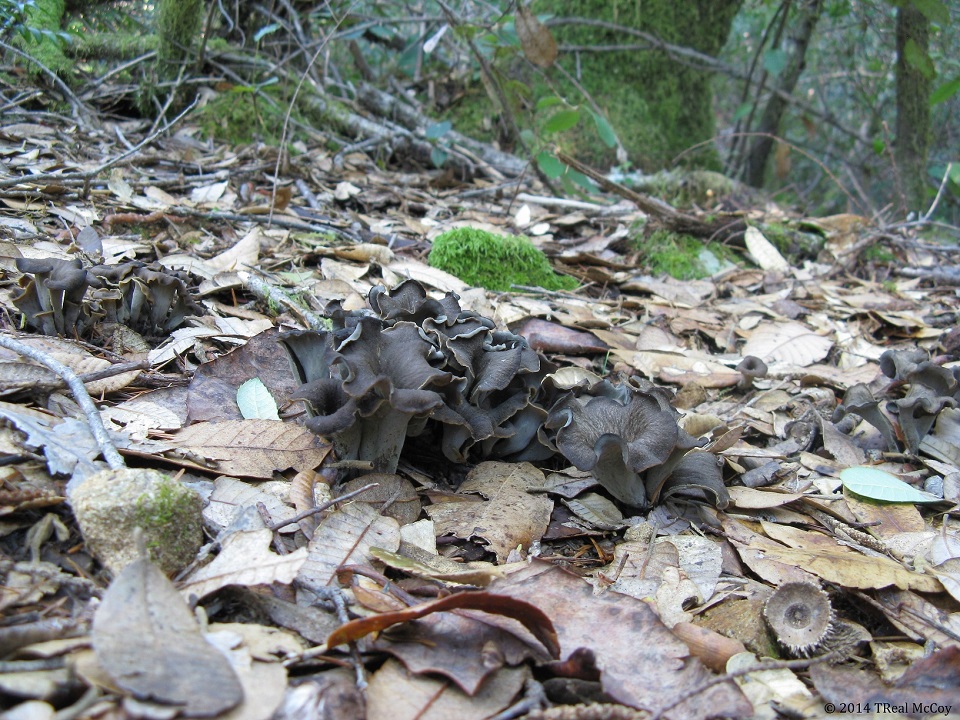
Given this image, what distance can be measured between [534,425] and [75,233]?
279 centimetres

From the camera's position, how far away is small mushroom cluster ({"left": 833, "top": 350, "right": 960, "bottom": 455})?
111 inches

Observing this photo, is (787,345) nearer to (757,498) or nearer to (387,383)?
(757,498)

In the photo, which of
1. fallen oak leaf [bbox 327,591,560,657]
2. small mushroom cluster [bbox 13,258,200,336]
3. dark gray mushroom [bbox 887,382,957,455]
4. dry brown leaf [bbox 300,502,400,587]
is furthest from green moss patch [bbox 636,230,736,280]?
fallen oak leaf [bbox 327,591,560,657]

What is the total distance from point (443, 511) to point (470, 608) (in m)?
0.70

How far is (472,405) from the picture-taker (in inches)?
93.4

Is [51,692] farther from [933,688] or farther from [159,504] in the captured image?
[933,688]

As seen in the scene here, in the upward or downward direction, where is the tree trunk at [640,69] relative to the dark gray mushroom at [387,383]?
upward

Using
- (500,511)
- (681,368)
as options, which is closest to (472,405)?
(500,511)

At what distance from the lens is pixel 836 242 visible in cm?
609

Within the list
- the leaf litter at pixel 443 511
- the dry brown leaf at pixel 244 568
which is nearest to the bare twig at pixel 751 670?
the leaf litter at pixel 443 511

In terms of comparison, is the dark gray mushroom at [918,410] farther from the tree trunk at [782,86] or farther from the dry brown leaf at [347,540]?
the tree trunk at [782,86]

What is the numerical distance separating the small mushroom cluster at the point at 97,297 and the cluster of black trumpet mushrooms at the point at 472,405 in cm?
91

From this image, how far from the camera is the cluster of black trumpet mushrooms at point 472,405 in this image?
2098mm

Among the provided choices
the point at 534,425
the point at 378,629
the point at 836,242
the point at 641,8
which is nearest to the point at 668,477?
the point at 534,425
